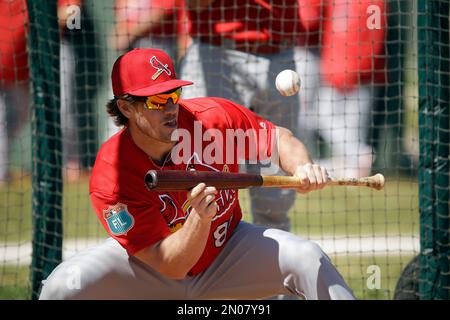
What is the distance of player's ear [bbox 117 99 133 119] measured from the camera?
12.6 ft

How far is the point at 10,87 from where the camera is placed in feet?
28.0

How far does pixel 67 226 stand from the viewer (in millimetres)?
6988

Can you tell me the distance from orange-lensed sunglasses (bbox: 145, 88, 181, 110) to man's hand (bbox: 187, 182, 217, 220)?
0.55m

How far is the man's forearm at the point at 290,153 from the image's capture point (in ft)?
12.8

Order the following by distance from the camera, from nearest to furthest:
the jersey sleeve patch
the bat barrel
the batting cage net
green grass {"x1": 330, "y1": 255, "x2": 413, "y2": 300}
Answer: the bat barrel
the jersey sleeve patch
the batting cage net
green grass {"x1": 330, "y1": 255, "x2": 413, "y2": 300}

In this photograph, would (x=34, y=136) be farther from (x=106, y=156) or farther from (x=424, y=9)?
(x=424, y=9)

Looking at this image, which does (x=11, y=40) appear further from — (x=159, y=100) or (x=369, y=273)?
(x=159, y=100)

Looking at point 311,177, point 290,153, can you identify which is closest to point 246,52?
point 290,153

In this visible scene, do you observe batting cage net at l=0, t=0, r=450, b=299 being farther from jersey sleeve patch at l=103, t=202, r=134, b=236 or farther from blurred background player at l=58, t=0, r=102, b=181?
jersey sleeve patch at l=103, t=202, r=134, b=236

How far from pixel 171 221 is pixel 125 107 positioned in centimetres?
55

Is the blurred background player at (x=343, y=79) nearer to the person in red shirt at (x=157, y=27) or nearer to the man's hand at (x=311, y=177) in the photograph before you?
the person in red shirt at (x=157, y=27)

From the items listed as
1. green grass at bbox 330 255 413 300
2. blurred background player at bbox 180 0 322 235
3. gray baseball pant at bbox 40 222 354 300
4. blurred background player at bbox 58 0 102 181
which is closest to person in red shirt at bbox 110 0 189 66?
blurred background player at bbox 58 0 102 181

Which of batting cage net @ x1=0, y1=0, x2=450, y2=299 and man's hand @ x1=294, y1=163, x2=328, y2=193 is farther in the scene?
batting cage net @ x1=0, y1=0, x2=450, y2=299
